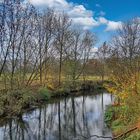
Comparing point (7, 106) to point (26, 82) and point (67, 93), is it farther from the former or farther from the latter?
point (67, 93)

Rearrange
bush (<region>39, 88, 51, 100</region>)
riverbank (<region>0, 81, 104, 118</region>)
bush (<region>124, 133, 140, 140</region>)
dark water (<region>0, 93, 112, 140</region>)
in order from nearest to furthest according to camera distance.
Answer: bush (<region>124, 133, 140, 140</region>)
dark water (<region>0, 93, 112, 140</region>)
riverbank (<region>0, 81, 104, 118</region>)
bush (<region>39, 88, 51, 100</region>)

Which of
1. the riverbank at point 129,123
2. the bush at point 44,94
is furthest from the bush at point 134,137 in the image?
the bush at point 44,94

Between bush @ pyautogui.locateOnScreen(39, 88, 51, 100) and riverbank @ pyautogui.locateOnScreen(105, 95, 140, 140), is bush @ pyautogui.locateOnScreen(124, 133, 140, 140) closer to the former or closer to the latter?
riverbank @ pyautogui.locateOnScreen(105, 95, 140, 140)

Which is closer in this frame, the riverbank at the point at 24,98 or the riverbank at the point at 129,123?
the riverbank at the point at 129,123

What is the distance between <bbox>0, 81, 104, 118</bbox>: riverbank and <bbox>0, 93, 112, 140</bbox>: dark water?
1143 millimetres

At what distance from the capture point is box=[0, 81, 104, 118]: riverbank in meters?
30.5

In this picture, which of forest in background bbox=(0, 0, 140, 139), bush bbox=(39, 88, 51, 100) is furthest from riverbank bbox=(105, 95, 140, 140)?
bush bbox=(39, 88, 51, 100)

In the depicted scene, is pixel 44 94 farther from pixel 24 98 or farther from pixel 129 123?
pixel 129 123

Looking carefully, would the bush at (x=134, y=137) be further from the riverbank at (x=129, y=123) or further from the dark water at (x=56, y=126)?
the dark water at (x=56, y=126)

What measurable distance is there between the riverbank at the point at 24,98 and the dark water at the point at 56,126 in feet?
3.75

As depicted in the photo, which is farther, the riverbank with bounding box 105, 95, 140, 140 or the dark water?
the dark water

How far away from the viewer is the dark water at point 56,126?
76.5 feet

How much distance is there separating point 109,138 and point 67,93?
33.3 meters

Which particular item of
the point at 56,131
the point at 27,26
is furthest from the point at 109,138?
the point at 27,26
